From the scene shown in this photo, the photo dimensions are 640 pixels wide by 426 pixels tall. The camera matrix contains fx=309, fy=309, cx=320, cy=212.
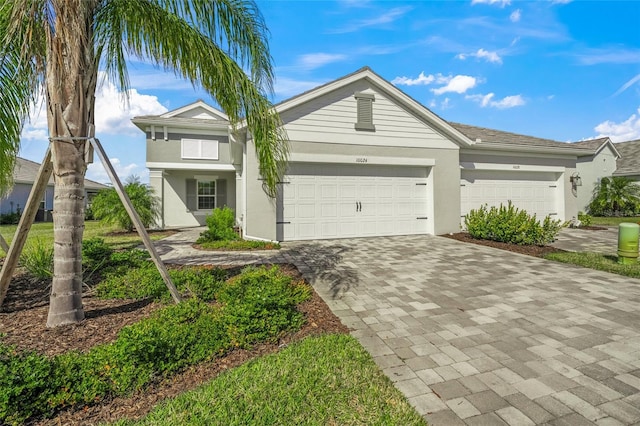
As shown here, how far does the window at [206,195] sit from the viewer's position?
16.5 m

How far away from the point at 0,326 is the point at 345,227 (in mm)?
8355

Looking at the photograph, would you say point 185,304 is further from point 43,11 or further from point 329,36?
point 329,36

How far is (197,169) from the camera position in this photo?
607 inches

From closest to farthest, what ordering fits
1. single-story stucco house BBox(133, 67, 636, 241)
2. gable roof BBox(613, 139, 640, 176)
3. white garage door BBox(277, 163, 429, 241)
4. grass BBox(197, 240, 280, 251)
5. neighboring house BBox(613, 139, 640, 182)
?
grass BBox(197, 240, 280, 251) → single-story stucco house BBox(133, 67, 636, 241) → white garage door BBox(277, 163, 429, 241) → neighboring house BBox(613, 139, 640, 182) → gable roof BBox(613, 139, 640, 176)

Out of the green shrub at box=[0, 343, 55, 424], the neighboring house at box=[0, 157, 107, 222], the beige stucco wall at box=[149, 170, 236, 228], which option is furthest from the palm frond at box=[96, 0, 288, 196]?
the neighboring house at box=[0, 157, 107, 222]

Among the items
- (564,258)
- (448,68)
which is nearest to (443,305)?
(564,258)

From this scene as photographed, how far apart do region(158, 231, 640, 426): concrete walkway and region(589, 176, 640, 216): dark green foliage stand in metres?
18.7

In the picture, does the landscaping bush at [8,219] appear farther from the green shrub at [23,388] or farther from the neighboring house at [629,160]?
the neighboring house at [629,160]

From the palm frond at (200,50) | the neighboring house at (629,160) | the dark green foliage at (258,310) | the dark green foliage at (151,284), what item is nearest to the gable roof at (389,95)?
the palm frond at (200,50)

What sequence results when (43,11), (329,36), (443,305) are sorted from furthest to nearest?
(329,36), (443,305), (43,11)

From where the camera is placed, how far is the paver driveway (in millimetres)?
2393

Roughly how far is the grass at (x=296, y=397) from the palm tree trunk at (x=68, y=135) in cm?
215

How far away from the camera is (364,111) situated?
10547 mm

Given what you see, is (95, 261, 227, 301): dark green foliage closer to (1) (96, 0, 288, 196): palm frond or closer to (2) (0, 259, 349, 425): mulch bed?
(2) (0, 259, 349, 425): mulch bed
